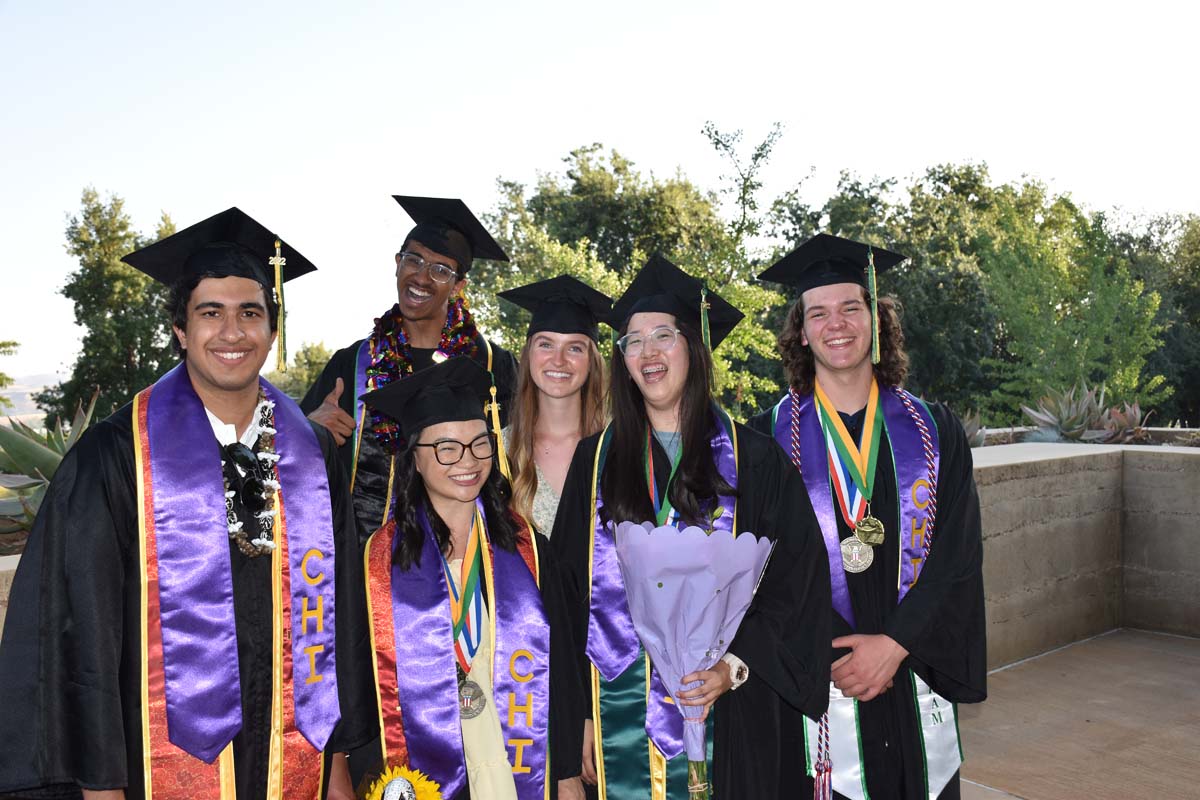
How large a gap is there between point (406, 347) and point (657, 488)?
1448mm

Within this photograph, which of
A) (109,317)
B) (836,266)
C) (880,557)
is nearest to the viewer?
(880,557)

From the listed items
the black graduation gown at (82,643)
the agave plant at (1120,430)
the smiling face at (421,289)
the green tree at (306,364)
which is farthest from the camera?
the green tree at (306,364)

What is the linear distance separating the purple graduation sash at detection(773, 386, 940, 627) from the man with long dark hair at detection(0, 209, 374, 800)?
Result: 53.5 inches

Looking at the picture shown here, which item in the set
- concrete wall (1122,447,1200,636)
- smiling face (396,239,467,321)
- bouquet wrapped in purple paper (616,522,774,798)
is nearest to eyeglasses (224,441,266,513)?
bouquet wrapped in purple paper (616,522,774,798)

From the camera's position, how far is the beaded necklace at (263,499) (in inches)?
92.6

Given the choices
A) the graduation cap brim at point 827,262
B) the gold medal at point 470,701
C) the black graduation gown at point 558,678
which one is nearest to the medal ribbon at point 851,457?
the graduation cap brim at point 827,262

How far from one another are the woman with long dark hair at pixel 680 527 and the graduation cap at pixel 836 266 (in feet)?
1.64

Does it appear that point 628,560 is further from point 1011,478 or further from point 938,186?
point 938,186

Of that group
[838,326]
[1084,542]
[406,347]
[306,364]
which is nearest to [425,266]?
[406,347]

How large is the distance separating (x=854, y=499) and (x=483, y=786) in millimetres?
1359

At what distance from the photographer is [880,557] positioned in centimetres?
302

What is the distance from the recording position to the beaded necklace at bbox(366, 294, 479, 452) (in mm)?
3727

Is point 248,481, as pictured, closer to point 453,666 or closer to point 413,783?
point 453,666

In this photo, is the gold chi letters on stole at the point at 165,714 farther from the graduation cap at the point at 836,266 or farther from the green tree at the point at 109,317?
the green tree at the point at 109,317
